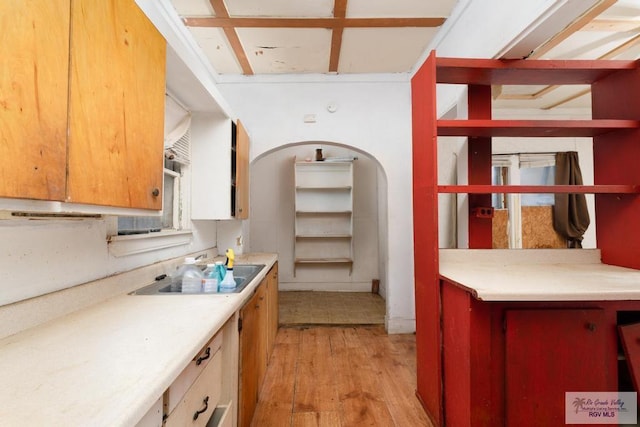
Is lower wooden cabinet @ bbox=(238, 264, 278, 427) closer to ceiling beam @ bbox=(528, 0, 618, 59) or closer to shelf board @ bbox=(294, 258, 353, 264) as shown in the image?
ceiling beam @ bbox=(528, 0, 618, 59)

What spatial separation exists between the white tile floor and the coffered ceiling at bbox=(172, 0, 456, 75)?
9.47 feet

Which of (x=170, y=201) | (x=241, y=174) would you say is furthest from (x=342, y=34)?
(x=170, y=201)

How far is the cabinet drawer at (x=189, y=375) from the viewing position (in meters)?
0.87

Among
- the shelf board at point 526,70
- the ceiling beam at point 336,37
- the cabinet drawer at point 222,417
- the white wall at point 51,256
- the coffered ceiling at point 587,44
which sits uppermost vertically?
the ceiling beam at point 336,37

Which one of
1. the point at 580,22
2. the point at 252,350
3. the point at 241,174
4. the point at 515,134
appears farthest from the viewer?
the point at 241,174

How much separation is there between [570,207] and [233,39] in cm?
489

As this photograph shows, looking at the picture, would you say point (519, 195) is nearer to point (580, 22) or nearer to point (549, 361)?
point (580, 22)

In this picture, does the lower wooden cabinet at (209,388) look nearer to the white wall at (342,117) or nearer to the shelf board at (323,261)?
the white wall at (342,117)

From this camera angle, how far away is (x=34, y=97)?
735mm

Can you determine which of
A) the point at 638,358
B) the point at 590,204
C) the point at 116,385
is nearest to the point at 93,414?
the point at 116,385

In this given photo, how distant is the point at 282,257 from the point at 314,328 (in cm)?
208

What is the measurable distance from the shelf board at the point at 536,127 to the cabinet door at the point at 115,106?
1.45m

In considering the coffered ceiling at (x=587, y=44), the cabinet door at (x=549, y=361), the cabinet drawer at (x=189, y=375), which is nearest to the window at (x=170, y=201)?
the cabinet drawer at (x=189, y=375)

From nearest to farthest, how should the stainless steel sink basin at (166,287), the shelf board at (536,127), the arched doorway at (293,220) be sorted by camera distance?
the stainless steel sink basin at (166,287)
the shelf board at (536,127)
the arched doorway at (293,220)
